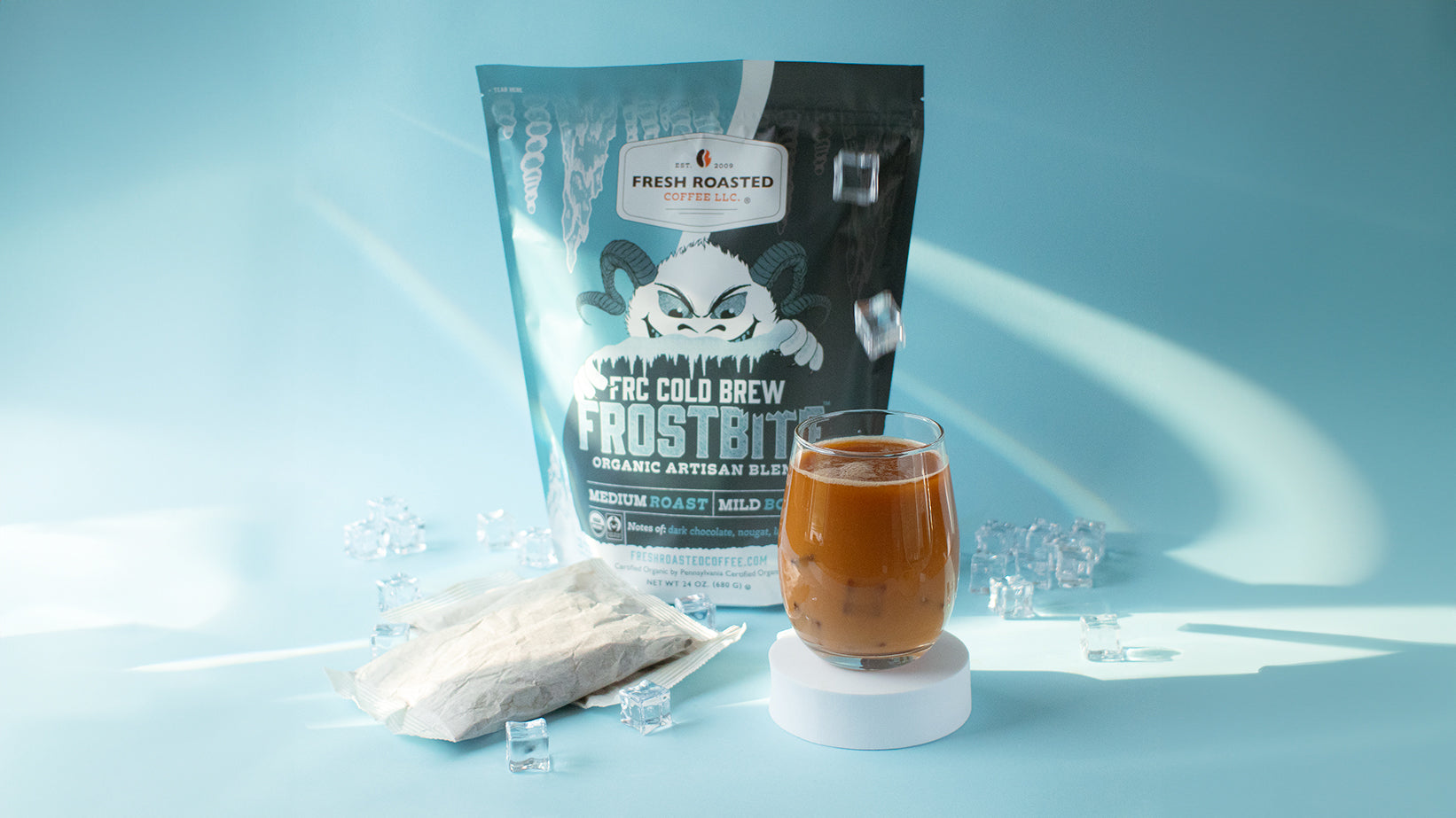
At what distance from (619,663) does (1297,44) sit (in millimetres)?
1525

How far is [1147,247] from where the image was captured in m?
2.01

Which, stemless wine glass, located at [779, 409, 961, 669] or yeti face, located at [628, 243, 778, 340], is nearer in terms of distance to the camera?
stemless wine glass, located at [779, 409, 961, 669]

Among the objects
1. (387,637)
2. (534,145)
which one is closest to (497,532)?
(387,637)

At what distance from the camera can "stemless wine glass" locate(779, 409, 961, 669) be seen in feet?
3.93

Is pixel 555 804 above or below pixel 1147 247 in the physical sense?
below

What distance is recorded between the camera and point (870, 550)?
47.2 inches

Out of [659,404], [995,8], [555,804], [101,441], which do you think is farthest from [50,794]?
[995,8]

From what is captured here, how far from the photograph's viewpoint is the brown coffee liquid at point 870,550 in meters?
1.20

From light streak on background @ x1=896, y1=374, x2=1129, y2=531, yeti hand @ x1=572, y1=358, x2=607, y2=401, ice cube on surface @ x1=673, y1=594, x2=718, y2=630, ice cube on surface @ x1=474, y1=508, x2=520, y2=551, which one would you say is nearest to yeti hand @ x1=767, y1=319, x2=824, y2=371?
yeti hand @ x1=572, y1=358, x2=607, y2=401

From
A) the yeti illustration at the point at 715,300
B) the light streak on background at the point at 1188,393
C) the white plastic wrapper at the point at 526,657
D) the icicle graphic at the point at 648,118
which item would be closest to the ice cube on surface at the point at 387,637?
the white plastic wrapper at the point at 526,657

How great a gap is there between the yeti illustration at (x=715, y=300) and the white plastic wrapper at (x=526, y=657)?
0.36 meters

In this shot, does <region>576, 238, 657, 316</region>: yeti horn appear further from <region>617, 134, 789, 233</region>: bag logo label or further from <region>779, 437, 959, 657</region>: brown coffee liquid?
<region>779, 437, 959, 657</region>: brown coffee liquid

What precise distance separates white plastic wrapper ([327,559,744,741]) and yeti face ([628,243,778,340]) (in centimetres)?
36

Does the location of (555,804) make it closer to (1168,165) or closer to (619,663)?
(619,663)
